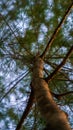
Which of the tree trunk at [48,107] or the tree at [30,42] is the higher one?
the tree at [30,42]

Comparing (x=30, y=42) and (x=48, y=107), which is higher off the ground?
→ (x=30, y=42)

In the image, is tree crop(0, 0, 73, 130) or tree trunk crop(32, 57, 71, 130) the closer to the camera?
tree trunk crop(32, 57, 71, 130)

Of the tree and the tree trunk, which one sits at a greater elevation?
the tree

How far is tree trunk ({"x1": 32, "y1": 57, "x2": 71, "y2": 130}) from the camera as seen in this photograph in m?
1.40

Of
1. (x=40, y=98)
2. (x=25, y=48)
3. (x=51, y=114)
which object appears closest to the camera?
(x=51, y=114)

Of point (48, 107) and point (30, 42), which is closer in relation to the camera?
point (48, 107)

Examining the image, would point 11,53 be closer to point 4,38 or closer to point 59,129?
point 4,38

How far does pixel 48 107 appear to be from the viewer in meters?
1.67

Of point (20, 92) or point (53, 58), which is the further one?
point (20, 92)

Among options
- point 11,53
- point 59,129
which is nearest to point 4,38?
point 11,53

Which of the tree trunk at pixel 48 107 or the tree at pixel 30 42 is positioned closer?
the tree trunk at pixel 48 107

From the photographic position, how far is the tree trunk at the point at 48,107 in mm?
1402

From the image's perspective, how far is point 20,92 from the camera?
11.2 ft

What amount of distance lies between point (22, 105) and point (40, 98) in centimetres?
125
